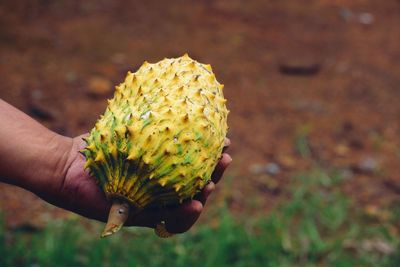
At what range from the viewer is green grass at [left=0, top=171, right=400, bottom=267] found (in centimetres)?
362

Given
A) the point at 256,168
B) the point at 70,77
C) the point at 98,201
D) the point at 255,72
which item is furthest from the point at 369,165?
the point at 98,201

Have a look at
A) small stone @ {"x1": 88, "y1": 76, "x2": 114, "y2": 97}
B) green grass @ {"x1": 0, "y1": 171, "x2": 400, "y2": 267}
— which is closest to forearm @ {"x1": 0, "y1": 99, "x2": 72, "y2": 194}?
green grass @ {"x1": 0, "y1": 171, "x2": 400, "y2": 267}

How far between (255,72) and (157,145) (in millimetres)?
4116

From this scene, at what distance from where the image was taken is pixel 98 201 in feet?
7.65

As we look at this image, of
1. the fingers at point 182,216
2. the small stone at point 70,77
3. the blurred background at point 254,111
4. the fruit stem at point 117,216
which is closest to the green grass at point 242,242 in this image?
the blurred background at point 254,111

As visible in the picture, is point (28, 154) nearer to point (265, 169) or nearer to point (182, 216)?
point (182, 216)

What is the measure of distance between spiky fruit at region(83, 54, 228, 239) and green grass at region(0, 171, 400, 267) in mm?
1552

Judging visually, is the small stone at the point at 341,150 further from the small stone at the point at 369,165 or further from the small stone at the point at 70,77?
the small stone at the point at 70,77

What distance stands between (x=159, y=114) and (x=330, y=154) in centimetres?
312

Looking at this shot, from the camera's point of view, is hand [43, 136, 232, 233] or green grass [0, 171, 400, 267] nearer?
hand [43, 136, 232, 233]

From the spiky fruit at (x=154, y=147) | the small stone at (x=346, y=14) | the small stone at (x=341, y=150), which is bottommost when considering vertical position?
the small stone at (x=346, y=14)

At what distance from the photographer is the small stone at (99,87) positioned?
5.35 metres

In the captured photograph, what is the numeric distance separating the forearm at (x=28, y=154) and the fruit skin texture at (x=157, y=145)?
317 millimetres

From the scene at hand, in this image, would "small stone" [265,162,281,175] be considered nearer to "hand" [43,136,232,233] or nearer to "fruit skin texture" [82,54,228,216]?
"hand" [43,136,232,233]
